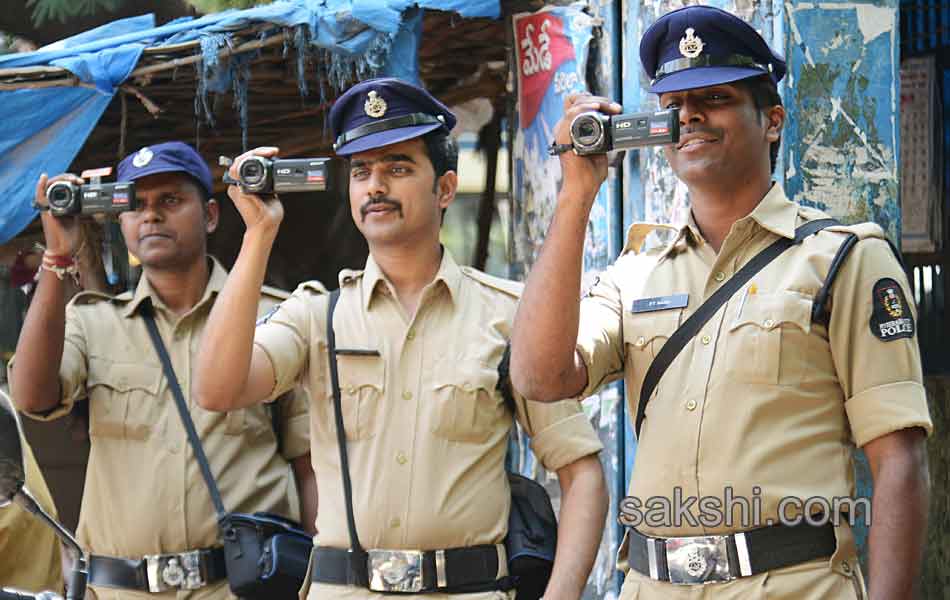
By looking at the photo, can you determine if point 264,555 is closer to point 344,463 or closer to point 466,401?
point 344,463

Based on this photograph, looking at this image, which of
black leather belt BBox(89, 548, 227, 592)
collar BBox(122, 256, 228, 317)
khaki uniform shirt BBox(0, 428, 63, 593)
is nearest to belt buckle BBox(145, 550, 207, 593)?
black leather belt BBox(89, 548, 227, 592)

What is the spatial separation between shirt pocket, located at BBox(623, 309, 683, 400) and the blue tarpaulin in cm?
226

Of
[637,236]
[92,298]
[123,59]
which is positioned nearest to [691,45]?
[637,236]

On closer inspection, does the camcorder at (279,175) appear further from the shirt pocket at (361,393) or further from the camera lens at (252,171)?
the shirt pocket at (361,393)

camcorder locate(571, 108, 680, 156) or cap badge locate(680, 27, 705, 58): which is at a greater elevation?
cap badge locate(680, 27, 705, 58)

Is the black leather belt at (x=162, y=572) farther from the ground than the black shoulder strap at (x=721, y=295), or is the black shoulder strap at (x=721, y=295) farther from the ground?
the black shoulder strap at (x=721, y=295)

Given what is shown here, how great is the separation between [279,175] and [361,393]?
1.88 ft

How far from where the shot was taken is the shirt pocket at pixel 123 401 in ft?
13.3

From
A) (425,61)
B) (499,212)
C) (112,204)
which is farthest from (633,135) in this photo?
(499,212)

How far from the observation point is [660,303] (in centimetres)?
298

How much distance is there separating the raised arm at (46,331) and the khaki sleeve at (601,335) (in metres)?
1.57

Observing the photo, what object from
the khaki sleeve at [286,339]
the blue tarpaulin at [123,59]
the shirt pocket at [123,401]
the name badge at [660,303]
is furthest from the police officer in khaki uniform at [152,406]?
the name badge at [660,303]

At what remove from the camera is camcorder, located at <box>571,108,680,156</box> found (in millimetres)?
2758

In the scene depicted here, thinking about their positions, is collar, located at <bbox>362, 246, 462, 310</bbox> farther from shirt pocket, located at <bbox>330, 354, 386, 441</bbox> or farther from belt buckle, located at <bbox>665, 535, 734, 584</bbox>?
belt buckle, located at <bbox>665, 535, 734, 584</bbox>
